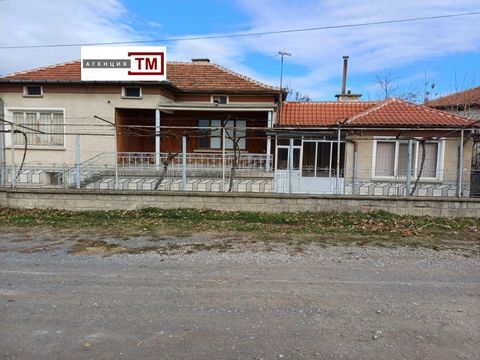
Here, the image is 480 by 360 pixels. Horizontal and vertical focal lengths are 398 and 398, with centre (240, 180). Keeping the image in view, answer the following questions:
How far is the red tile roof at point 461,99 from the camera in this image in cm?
2617

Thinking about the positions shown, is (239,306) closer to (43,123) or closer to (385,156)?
(385,156)

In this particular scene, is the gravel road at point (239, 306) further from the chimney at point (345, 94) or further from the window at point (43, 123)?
the chimney at point (345, 94)

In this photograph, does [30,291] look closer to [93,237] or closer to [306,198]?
[93,237]

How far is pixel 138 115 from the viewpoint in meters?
20.1

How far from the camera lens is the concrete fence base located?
10.7m

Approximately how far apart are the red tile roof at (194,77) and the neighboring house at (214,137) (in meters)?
0.05

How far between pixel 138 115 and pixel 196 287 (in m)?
16.3

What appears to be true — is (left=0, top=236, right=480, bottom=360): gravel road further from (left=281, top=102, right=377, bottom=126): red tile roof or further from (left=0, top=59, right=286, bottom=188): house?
(left=281, top=102, right=377, bottom=126): red tile roof

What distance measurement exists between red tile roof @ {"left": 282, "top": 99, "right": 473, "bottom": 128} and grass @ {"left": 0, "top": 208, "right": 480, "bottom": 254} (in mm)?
7722

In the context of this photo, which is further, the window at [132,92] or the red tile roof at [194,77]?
the red tile roof at [194,77]

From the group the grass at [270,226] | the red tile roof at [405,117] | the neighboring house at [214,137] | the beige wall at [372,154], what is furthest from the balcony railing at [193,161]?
the red tile roof at [405,117]

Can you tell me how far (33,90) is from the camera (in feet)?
60.5

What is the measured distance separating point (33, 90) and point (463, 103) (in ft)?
84.3

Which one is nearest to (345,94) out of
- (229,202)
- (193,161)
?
(193,161)
